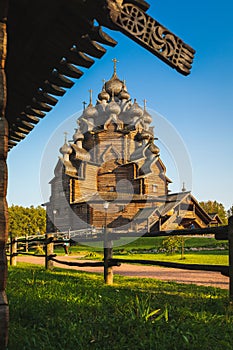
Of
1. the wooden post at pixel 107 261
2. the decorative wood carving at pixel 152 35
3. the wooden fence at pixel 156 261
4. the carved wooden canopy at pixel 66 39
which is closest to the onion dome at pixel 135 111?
the wooden fence at pixel 156 261

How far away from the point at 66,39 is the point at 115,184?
1349 inches

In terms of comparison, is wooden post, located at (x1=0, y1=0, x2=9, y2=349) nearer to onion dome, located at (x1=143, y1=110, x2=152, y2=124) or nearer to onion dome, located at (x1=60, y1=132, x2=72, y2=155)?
onion dome, located at (x1=60, y1=132, x2=72, y2=155)

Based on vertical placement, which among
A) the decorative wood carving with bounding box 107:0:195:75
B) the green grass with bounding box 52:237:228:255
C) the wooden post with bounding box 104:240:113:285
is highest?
the decorative wood carving with bounding box 107:0:195:75

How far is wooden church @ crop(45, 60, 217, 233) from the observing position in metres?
36.2

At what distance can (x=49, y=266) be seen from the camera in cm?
1138

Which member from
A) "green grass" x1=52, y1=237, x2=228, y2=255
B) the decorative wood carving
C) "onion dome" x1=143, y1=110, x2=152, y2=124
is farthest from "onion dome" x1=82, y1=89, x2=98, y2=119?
the decorative wood carving

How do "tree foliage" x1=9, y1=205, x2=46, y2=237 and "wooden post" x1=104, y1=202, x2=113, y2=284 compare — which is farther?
"tree foliage" x1=9, y1=205, x2=46, y2=237

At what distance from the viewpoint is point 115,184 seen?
38.2 m

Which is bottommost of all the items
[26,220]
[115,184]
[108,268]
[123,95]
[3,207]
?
[26,220]

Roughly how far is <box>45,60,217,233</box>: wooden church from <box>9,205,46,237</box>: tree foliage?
15069 millimetres

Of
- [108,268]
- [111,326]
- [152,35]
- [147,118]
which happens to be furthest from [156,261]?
[147,118]

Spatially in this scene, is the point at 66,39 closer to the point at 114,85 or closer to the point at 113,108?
the point at 113,108

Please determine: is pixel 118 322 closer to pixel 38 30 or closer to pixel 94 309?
pixel 94 309

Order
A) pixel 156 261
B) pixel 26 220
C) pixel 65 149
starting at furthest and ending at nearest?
1. pixel 26 220
2. pixel 65 149
3. pixel 156 261
